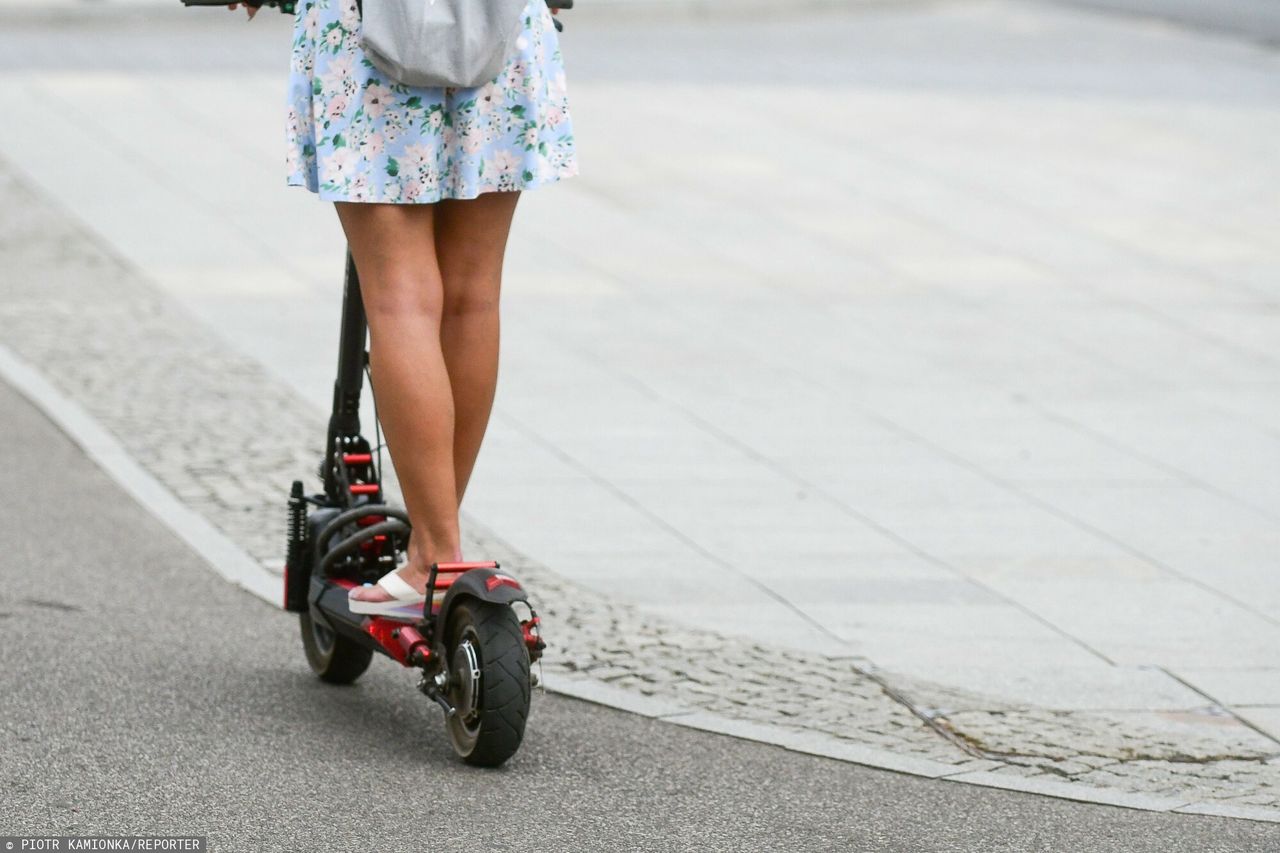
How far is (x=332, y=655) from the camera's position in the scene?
4.89 meters

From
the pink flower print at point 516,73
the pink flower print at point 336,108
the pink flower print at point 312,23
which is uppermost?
the pink flower print at point 312,23

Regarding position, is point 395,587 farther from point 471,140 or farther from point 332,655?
point 471,140

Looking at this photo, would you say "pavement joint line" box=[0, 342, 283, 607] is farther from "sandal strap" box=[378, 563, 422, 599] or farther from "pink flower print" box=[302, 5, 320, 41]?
→ "pink flower print" box=[302, 5, 320, 41]

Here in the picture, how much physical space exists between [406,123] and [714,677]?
164 cm

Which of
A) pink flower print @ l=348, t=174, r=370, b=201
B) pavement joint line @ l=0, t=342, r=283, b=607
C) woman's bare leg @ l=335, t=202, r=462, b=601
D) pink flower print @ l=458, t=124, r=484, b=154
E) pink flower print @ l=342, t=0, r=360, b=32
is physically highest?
pink flower print @ l=342, t=0, r=360, b=32

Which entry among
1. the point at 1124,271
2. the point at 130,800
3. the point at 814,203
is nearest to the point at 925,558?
the point at 130,800

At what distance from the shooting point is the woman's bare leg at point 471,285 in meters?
4.41

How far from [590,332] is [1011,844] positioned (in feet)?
19.3

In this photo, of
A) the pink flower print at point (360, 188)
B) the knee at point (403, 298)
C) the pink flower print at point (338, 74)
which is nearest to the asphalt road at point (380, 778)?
the knee at point (403, 298)

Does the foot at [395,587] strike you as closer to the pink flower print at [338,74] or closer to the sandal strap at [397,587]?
the sandal strap at [397,587]

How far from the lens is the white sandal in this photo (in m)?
4.47

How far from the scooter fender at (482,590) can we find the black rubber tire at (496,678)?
23 millimetres

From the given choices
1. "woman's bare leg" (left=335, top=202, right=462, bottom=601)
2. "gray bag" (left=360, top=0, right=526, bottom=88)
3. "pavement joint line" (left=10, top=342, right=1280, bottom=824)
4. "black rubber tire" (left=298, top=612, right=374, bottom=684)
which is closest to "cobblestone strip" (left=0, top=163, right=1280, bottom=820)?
"pavement joint line" (left=10, top=342, right=1280, bottom=824)

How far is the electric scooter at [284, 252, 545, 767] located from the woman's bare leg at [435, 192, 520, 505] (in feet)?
0.96
